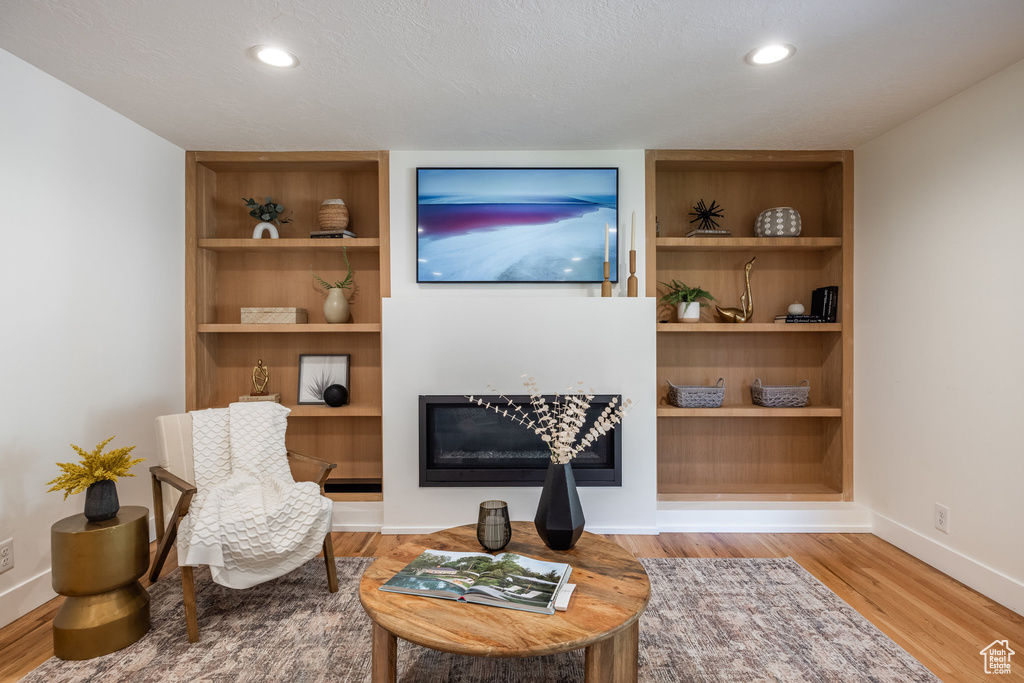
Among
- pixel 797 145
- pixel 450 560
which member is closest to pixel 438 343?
pixel 450 560

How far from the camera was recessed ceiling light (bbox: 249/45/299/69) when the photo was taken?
2.17 metres

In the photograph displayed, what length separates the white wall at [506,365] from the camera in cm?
331

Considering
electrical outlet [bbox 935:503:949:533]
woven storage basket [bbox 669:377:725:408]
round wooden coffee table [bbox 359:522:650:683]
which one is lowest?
electrical outlet [bbox 935:503:949:533]

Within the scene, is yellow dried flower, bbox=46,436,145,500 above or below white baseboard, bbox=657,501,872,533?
above

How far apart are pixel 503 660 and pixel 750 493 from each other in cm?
223

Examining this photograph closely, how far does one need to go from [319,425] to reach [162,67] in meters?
2.30

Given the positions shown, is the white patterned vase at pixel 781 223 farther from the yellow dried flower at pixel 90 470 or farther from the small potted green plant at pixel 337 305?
the yellow dried flower at pixel 90 470

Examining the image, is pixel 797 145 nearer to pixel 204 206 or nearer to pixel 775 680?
pixel 775 680

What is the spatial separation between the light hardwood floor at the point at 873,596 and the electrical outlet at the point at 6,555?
24cm

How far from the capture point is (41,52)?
2.22 metres

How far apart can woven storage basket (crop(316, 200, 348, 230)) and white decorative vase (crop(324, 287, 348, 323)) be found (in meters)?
0.42

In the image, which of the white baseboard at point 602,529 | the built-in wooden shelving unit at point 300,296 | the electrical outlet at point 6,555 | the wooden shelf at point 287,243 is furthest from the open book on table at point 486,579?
the wooden shelf at point 287,243

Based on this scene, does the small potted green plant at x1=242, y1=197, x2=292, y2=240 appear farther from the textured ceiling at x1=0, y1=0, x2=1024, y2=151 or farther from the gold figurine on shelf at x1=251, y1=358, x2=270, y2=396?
the gold figurine on shelf at x1=251, y1=358, x2=270, y2=396

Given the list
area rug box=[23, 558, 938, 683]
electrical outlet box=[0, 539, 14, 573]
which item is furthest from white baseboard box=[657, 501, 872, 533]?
electrical outlet box=[0, 539, 14, 573]
